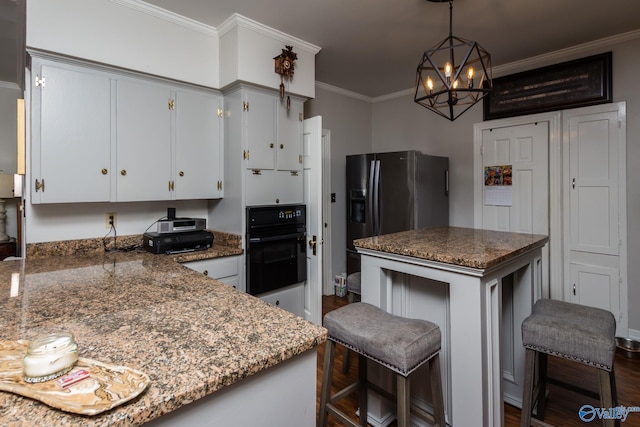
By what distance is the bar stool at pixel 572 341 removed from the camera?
142 centimetres

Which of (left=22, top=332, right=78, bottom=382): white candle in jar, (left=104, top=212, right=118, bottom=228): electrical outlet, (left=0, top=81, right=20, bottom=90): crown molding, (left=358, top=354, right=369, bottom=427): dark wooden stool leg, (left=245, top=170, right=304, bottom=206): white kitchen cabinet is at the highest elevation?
(left=0, top=81, right=20, bottom=90): crown molding

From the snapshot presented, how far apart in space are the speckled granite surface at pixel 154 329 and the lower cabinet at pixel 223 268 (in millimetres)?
720

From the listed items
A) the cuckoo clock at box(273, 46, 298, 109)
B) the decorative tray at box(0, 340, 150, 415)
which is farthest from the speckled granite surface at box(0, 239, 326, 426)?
the cuckoo clock at box(273, 46, 298, 109)

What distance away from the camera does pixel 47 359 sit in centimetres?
67

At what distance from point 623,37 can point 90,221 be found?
14.9 feet

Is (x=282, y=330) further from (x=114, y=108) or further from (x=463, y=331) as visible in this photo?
(x=114, y=108)

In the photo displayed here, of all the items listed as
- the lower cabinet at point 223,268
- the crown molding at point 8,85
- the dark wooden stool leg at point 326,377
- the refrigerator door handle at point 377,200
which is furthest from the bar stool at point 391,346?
the crown molding at point 8,85

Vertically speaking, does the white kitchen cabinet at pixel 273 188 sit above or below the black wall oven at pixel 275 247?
above

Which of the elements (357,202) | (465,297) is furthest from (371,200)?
(465,297)

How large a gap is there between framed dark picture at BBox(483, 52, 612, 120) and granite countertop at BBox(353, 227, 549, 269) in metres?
1.80

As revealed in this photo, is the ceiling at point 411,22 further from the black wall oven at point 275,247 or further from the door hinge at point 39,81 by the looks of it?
the black wall oven at point 275,247

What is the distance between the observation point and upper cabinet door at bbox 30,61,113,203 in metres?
2.03

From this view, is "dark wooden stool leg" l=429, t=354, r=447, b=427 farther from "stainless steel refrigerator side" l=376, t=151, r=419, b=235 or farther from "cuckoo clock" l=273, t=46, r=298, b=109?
A: "cuckoo clock" l=273, t=46, r=298, b=109

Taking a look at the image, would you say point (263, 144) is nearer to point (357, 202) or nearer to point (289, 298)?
point (289, 298)
